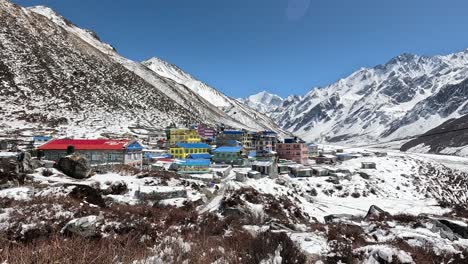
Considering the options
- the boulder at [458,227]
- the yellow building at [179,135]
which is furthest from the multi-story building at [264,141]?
the boulder at [458,227]

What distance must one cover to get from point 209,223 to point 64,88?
99.5 metres

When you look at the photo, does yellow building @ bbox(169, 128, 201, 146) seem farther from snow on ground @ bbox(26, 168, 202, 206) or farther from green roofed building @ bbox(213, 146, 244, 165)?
snow on ground @ bbox(26, 168, 202, 206)

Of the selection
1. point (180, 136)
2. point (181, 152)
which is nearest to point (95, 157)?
point (181, 152)

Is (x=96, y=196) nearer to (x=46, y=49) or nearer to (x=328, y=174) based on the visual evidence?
(x=328, y=174)

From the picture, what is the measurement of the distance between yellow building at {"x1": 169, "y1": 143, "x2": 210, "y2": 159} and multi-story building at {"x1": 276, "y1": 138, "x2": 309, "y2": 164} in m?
21.5

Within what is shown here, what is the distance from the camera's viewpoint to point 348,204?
3947 centimetres

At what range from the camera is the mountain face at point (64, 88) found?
241 ft

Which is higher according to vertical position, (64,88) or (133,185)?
(64,88)

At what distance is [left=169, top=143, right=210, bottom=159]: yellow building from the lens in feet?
185

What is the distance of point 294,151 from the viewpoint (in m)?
68.6

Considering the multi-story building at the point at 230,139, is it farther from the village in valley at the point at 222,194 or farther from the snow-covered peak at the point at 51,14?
the snow-covered peak at the point at 51,14

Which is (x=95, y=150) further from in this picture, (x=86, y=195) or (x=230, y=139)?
(x=230, y=139)

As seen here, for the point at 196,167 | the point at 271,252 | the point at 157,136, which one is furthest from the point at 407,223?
the point at 157,136

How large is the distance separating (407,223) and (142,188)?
2124 centimetres
